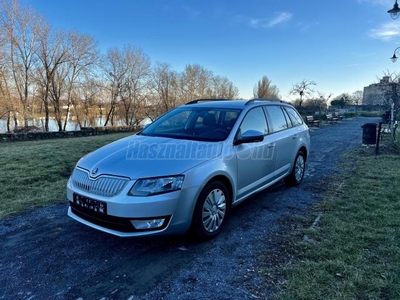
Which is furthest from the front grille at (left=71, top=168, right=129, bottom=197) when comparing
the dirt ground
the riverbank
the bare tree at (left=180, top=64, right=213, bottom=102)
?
the bare tree at (left=180, top=64, right=213, bottom=102)

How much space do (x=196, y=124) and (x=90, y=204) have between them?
1.82m

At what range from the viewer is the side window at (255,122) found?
3622 mm

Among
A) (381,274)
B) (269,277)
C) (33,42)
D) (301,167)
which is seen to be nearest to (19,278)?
(269,277)

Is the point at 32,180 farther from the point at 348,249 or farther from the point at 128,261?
the point at 348,249

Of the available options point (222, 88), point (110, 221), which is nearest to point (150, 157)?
point (110, 221)

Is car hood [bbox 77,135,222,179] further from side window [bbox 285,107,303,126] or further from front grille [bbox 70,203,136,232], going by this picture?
side window [bbox 285,107,303,126]

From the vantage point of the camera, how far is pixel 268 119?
13.9ft

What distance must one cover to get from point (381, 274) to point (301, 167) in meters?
3.08

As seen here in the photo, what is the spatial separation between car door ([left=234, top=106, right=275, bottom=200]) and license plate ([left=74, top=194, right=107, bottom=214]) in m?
1.70

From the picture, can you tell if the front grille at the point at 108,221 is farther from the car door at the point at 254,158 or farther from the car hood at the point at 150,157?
the car door at the point at 254,158

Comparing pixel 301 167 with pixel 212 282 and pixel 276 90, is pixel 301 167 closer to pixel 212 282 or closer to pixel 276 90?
pixel 212 282

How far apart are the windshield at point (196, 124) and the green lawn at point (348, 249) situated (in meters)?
1.63

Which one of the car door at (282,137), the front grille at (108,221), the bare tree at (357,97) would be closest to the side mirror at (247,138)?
the car door at (282,137)

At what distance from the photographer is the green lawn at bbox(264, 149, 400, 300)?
219cm
